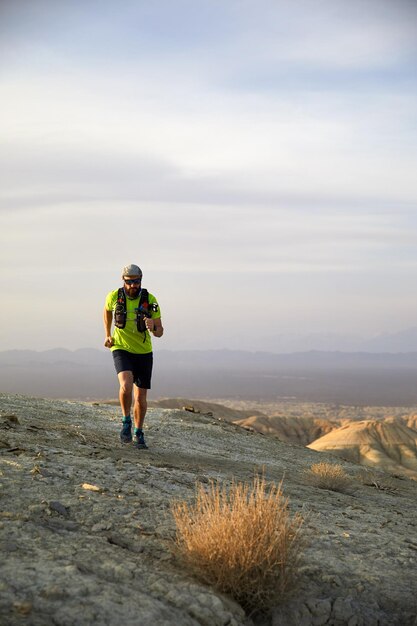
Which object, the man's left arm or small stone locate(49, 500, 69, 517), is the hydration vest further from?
small stone locate(49, 500, 69, 517)

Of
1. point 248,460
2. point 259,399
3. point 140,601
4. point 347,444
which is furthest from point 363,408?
point 140,601

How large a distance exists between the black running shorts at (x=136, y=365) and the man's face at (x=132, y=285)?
2.44 ft

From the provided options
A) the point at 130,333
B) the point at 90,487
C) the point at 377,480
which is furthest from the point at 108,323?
the point at 377,480

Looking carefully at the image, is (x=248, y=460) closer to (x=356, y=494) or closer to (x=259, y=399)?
(x=356, y=494)

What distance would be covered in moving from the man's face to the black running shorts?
74 cm

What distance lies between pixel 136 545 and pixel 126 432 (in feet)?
13.7

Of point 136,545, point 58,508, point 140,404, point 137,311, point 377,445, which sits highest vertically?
point 137,311

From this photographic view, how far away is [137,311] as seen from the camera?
8.17 meters

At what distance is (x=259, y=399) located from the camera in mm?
130375

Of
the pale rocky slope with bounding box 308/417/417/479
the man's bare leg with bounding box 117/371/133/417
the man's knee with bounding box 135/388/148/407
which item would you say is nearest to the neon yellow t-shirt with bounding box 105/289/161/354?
the man's bare leg with bounding box 117/371/133/417

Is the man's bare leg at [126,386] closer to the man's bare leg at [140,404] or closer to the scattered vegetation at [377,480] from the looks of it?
the man's bare leg at [140,404]

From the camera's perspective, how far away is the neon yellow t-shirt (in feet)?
26.8

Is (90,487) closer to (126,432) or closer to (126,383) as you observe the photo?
(126,383)

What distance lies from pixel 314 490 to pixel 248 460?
8.30 ft
